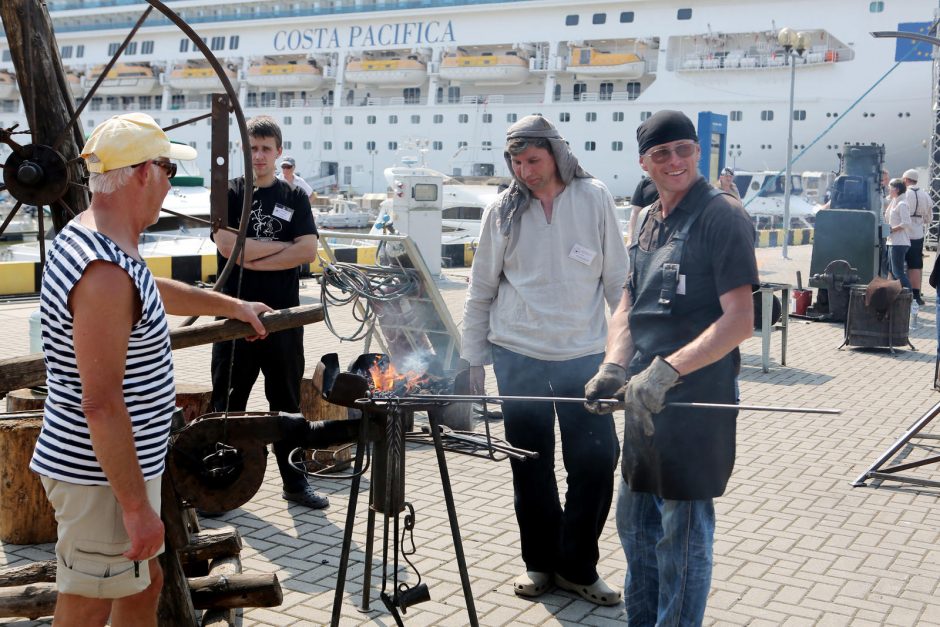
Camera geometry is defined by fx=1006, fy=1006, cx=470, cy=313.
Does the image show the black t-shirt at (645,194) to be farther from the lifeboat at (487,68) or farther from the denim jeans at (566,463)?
the lifeboat at (487,68)

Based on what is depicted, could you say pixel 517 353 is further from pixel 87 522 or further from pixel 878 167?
pixel 878 167

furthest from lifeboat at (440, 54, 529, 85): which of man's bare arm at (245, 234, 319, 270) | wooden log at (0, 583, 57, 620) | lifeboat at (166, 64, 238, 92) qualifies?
wooden log at (0, 583, 57, 620)

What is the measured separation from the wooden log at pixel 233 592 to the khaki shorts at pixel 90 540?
88cm

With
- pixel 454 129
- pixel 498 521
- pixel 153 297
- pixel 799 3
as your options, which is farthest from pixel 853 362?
pixel 454 129

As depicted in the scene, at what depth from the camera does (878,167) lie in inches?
567

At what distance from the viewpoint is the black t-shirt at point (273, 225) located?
16.1ft

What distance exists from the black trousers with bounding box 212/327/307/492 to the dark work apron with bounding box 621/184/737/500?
2.30 m

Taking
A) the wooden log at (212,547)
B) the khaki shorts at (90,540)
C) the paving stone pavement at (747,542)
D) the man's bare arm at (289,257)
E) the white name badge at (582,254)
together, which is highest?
the white name badge at (582,254)

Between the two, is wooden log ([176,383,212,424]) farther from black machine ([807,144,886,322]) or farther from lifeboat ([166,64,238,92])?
lifeboat ([166,64,238,92])

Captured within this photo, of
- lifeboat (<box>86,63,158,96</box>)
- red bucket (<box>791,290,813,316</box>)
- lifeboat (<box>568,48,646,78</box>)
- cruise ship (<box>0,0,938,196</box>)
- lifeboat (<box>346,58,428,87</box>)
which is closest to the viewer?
red bucket (<box>791,290,813,316</box>)

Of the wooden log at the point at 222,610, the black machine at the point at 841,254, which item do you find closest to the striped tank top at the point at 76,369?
the wooden log at the point at 222,610

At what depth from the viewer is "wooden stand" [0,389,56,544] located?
4.33 metres

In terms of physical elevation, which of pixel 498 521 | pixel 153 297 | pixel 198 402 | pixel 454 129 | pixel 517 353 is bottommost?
pixel 498 521

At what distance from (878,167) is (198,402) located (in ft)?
39.8
